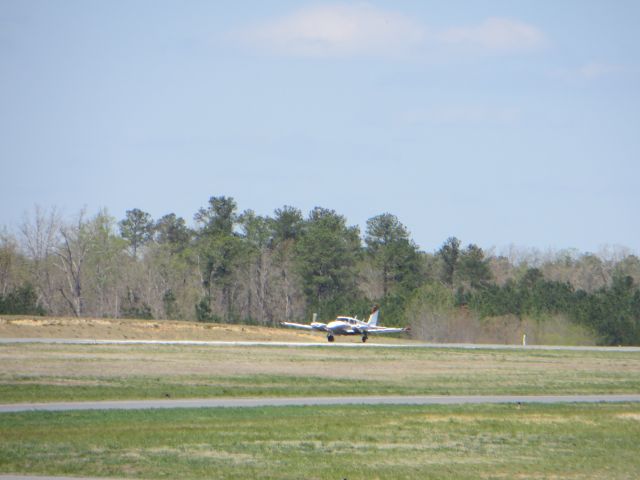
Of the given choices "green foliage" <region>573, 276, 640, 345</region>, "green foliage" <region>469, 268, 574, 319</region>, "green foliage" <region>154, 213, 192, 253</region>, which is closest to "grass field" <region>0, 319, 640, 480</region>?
"green foliage" <region>573, 276, 640, 345</region>

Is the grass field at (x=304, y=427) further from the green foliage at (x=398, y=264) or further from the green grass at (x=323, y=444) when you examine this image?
the green foliage at (x=398, y=264)

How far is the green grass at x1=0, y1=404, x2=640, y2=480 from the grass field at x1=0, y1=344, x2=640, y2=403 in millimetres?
6214

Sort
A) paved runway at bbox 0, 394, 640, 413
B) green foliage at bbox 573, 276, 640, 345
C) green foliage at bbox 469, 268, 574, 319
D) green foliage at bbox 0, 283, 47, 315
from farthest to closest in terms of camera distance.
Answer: green foliage at bbox 469, 268, 574, 319
green foliage at bbox 573, 276, 640, 345
green foliage at bbox 0, 283, 47, 315
paved runway at bbox 0, 394, 640, 413

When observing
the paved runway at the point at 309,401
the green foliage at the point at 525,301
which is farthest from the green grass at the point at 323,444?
the green foliage at the point at 525,301

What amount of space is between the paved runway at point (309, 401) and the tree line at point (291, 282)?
44060 millimetres

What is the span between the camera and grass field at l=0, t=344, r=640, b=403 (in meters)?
31.3

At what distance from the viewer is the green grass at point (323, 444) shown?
55.0 ft

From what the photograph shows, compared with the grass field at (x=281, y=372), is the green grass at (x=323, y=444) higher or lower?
lower

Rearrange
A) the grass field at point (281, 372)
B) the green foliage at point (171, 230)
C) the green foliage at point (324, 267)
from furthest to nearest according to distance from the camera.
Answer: the green foliage at point (171, 230) → the green foliage at point (324, 267) → the grass field at point (281, 372)

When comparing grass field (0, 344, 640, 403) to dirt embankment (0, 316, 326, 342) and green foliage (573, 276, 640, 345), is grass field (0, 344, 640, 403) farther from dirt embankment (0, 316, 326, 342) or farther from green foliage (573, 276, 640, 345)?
green foliage (573, 276, 640, 345)

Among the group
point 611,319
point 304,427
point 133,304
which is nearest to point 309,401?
point 304,427

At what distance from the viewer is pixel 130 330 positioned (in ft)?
202

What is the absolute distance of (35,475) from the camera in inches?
602

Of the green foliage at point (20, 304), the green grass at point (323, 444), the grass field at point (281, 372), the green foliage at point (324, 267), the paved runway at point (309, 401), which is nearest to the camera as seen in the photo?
the green grass at point (323, 444)
